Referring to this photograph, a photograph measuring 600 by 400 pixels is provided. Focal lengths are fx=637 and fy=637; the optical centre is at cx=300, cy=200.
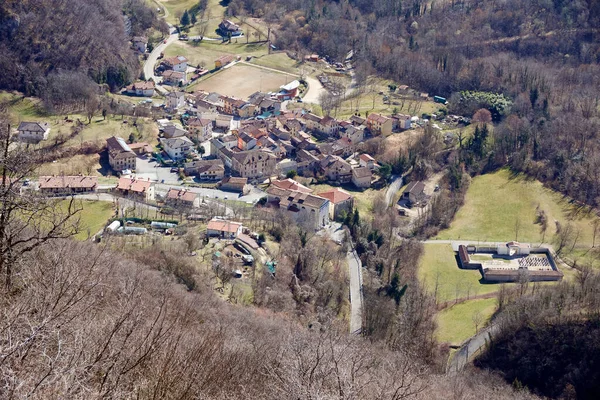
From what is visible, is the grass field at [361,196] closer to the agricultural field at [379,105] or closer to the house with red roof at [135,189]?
the house with red roof at [135,189]

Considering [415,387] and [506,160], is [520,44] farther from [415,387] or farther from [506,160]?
[415,387]

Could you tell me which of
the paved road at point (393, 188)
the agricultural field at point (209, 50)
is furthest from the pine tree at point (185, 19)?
the paved road at point (393, 188)

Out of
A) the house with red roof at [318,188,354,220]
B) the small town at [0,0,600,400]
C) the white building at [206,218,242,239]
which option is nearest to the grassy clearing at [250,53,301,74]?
the small town at [0,0,600,400]

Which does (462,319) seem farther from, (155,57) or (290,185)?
(155,57)

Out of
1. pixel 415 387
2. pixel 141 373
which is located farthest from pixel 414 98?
pixel 141 373

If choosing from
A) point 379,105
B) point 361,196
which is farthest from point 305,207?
point 379,105

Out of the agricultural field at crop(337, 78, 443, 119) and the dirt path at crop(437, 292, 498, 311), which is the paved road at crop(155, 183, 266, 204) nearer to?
the dirt path at crop(437, 292, 498, 311)
